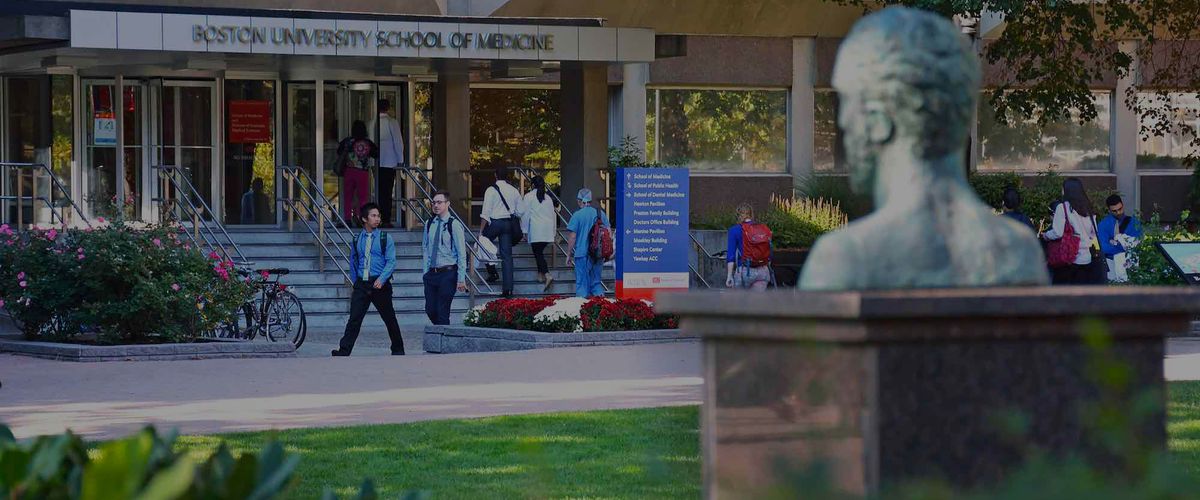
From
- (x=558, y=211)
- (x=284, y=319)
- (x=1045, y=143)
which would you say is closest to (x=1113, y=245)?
(x=284, y=319)

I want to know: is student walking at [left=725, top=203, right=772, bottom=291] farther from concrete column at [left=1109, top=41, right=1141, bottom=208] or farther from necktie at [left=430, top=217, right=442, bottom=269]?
concrete column at [left=1109, top=41, right=1141, bottom=208]

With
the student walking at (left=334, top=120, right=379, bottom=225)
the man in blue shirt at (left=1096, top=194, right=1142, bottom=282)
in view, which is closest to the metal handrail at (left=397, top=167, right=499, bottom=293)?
the student walking at (left=334, top=120, right=379, bottom=225)

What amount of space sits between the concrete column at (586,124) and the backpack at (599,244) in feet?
16.7

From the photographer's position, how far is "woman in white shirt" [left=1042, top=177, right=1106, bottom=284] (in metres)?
18.4

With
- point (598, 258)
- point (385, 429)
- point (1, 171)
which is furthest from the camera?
point (1, 171)

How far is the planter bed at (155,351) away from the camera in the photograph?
16.2 meters

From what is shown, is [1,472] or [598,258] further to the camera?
[598,258]

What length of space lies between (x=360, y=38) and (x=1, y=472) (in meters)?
20.2

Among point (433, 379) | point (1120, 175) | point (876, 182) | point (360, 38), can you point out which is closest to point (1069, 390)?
point (876, 182)

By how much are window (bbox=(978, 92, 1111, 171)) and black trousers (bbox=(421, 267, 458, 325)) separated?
19196mm

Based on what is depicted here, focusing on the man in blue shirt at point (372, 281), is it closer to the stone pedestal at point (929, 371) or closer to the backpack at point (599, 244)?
the backpack at point (599, 244)

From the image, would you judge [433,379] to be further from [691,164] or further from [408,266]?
[691,164]

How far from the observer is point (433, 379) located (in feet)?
46.7

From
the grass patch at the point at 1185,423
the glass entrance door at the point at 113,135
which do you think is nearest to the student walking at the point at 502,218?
the glass entrance door at the point at 113,135
